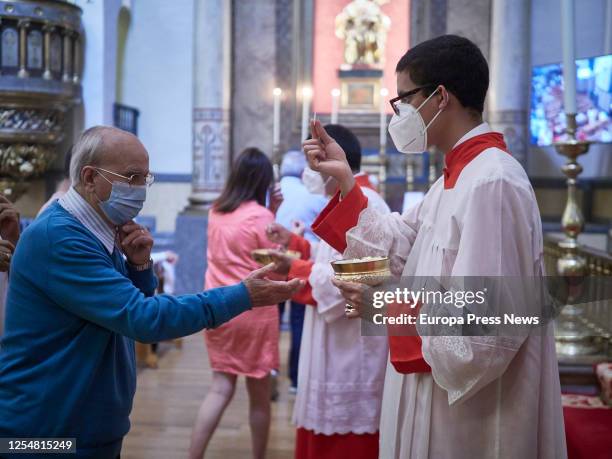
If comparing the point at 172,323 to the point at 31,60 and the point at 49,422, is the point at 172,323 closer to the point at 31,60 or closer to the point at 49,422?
the point at 49,422

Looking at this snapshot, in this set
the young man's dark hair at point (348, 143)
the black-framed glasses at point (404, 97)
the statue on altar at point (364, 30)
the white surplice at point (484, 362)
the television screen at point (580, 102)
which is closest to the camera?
the white surplice at point (484, 362)

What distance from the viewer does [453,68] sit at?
1861mm

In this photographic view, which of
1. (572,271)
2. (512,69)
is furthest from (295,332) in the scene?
(512,69)

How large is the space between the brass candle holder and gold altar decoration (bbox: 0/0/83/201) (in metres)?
4.26

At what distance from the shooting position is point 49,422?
1.81m

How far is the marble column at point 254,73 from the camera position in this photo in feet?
28.6

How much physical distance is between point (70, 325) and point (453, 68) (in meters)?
1.15

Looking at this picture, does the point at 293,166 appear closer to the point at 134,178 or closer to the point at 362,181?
the point at 362,181

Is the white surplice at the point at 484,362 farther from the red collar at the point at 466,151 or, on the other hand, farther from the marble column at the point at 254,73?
the marble column at the point at 254,73

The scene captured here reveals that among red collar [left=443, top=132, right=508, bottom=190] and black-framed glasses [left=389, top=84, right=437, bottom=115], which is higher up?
black-framed glasses [left=389, top=84, right=437, bottom=115]

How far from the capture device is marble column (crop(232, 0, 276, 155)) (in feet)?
28.6

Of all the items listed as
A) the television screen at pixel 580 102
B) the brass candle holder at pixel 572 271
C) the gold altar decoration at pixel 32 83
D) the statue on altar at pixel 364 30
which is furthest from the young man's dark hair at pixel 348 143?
the statue on altar at pixel 364 30

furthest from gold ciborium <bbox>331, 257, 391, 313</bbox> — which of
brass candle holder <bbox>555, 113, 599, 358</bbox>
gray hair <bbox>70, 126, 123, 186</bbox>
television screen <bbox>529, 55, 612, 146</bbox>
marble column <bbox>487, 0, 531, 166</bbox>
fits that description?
marble column <bbox>487, 0, 531, 166</bbox>

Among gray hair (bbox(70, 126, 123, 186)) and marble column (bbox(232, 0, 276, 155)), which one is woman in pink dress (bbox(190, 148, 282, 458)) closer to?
gray hair (bbox(70, 126, 123, 186))
